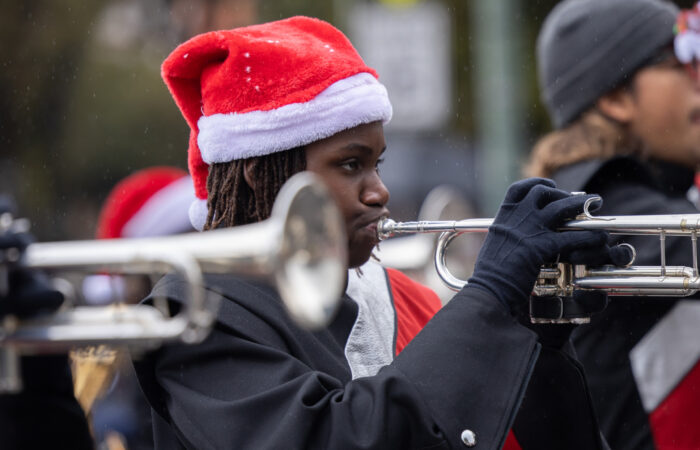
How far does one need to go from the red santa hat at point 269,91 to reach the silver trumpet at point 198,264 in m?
0.68

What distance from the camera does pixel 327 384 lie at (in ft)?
7.59

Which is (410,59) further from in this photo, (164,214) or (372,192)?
(372,192)

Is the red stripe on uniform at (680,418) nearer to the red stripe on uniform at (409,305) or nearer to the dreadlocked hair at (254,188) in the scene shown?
the red stripe on uniform at (409,305)

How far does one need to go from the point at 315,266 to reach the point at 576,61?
6.91ft

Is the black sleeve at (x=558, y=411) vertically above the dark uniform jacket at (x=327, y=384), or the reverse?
the dark uniform jacket at (x=327, y=384)

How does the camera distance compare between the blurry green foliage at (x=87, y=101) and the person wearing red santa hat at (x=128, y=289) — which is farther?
the blurry green foliage at (x=87, y=101)

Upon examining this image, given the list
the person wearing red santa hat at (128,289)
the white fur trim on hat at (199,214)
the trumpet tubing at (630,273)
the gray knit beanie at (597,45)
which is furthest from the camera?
the person wearing red santa hat at (128,289)

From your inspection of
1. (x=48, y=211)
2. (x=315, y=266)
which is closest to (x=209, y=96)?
(x=315, y=266)

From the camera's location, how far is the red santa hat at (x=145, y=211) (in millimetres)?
4684

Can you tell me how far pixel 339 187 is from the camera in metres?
2.57

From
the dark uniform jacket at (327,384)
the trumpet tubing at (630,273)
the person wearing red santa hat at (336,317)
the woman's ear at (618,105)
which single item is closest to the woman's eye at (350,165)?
the person wearing red santa hat at (336,317)

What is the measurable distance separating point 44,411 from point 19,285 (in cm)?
58

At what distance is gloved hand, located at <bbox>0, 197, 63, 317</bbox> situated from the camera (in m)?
1.88

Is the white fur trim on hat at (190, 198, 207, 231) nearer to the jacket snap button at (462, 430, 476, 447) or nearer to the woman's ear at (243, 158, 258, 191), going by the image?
the woman's ear at (243, 158, 258, 191)
